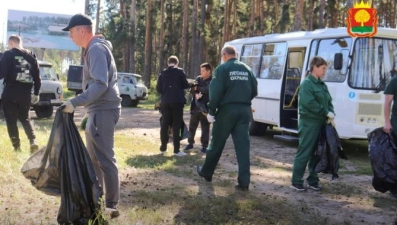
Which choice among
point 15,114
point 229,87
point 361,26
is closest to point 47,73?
point 15,114

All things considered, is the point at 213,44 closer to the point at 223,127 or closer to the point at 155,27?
the point at 155,27

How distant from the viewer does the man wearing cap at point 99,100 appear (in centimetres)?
434

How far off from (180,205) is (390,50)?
6502 millimetres

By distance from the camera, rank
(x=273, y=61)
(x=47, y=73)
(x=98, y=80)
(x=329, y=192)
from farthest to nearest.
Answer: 1. (x=47, y=73)
2. (x=273, y=61)
3. (x=329, y=192)
4. (x=98, y=80)

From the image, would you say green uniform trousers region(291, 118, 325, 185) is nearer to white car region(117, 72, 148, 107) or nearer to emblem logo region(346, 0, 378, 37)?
emblem logo region(346, 0, 378, 37)

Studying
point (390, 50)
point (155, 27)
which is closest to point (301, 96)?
point (390, 50)

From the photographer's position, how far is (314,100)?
6.48 meters

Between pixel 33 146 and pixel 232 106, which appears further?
pixel 33 146

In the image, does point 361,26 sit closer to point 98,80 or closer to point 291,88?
point 291,88

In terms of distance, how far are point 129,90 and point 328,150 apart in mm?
19655

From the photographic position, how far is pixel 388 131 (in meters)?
6.46

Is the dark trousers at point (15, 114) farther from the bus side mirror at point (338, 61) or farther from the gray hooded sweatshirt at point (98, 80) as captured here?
the bus side mirror at point (338, 61)

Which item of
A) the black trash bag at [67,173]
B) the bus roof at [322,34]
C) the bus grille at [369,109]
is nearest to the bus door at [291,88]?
the bus roof at [322,34]

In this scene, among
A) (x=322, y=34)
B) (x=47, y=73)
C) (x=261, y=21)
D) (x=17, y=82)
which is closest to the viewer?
(x=17, y=82)
